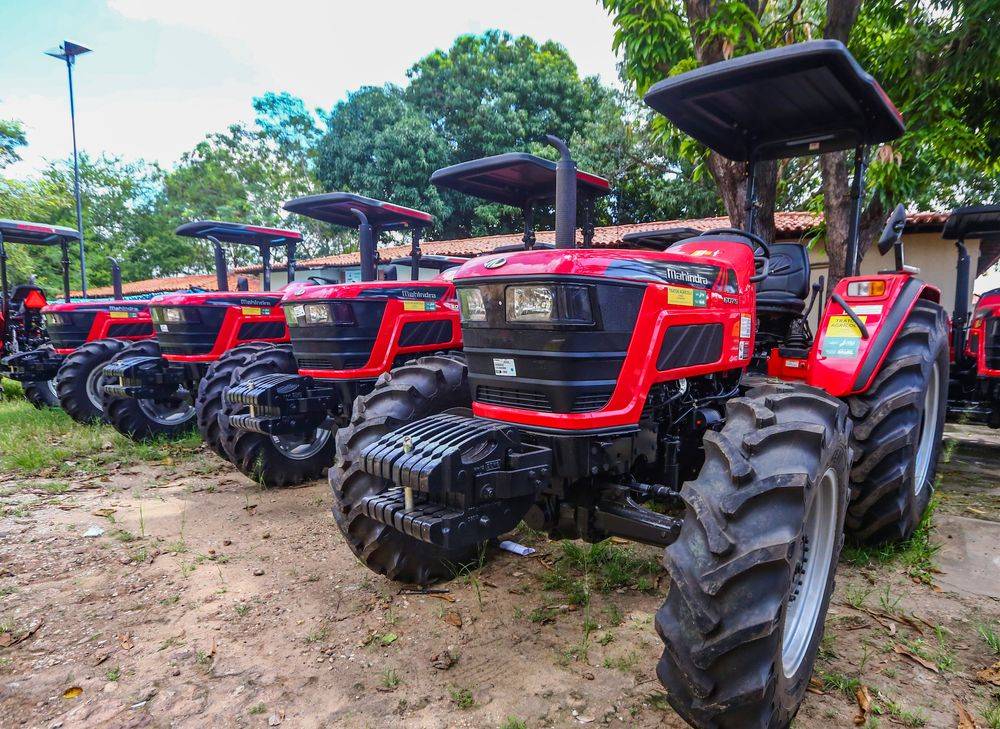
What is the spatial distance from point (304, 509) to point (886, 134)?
4.36 metres

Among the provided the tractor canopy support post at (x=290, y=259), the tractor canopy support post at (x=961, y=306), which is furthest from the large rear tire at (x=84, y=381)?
the tractor canopy support post at (x=961, y=306)

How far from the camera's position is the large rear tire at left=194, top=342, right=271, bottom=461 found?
527cm

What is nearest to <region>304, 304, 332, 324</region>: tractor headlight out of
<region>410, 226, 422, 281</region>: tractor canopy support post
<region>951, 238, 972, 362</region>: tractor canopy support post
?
<region>410, 226, 422, 281</region>: tractor canopy support post

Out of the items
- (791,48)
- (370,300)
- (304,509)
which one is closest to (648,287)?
(791,48)

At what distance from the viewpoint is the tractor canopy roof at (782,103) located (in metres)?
2.65

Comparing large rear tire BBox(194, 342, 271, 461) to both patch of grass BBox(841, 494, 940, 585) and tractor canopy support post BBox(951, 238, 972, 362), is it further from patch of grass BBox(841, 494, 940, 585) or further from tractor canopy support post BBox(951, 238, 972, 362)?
tractor canopy support post BBox(951, 238, 972, 362)

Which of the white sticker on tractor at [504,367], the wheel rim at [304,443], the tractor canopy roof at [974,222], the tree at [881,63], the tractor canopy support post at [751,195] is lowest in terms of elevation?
the wheel rim at [304,443]

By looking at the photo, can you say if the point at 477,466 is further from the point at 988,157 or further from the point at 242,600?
the point at 988,157

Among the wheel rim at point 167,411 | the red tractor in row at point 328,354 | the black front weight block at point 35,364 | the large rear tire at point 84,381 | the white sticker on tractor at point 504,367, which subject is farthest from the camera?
the black front weight block at point 35,364

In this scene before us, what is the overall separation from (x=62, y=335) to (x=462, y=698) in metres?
8.00

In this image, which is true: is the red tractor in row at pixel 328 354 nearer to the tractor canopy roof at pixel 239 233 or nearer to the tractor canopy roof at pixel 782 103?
the tractor canopy roof at pixel 782 103

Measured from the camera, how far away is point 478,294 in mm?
2492

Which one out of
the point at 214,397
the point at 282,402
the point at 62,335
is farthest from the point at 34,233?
the point at 282,402

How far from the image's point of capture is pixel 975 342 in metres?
5.54
